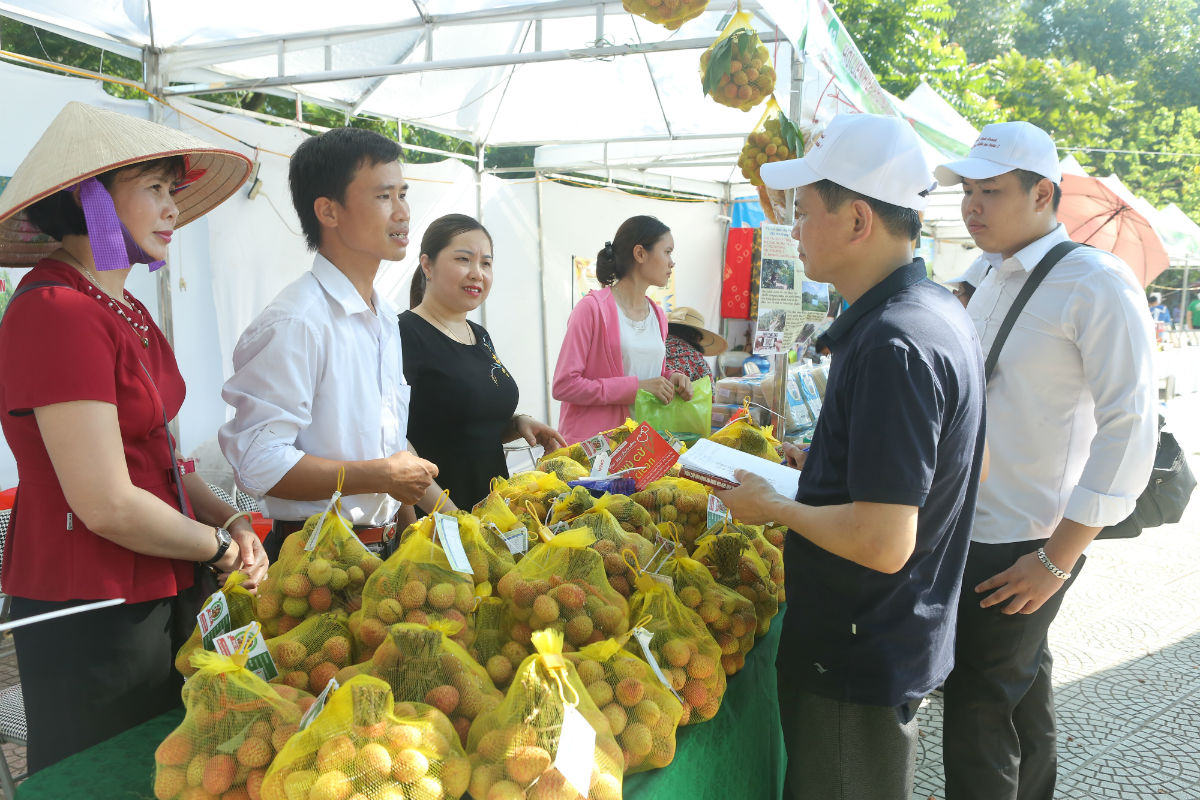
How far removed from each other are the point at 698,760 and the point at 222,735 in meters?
0.86

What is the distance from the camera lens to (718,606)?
1.73 meters

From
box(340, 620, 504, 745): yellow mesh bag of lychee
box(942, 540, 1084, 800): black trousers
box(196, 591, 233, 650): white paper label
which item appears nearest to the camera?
box(340, 620, 504, 745): yellow mesh bag of lychee

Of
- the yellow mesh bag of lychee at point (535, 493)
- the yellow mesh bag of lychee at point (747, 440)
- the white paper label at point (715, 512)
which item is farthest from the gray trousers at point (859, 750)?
the yellow mesh bag of lychee at point (747, 440)

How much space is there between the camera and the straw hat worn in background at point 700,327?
457cm

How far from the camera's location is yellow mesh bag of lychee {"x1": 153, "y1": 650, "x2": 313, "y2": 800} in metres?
1.11

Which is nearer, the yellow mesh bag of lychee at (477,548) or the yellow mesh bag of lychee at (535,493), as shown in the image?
the yellow mesh bag of lychee at (477,548)

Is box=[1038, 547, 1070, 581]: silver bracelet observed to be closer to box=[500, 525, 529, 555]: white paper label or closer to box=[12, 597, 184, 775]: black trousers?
box=[500, 525, 529, 555]: white paper label

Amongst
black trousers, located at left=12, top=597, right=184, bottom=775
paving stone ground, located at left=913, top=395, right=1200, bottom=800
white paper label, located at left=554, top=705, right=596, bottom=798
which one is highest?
white paper label, located at left=554, top=705, right=596, bottom=798

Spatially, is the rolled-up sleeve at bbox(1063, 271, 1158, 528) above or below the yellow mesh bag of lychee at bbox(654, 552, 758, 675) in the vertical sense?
above

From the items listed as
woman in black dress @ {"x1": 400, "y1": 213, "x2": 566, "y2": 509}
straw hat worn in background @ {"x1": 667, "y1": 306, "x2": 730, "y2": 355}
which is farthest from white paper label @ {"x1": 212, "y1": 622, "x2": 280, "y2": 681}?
straw hat worn in background @ {"x1": 667, "y1": 306, "x2": 730, "y2": 355}

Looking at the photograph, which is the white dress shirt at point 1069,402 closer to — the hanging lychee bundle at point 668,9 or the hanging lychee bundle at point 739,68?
the hanging lychee bundle at point 739,68

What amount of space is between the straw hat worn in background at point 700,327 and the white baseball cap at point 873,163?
2.91 m

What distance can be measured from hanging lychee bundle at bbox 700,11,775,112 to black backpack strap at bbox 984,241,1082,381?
1214mm

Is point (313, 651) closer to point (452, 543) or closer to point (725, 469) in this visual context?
point (452, 543)
